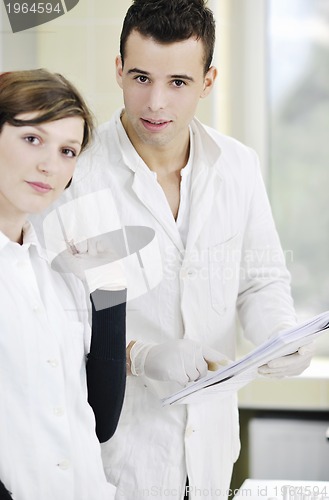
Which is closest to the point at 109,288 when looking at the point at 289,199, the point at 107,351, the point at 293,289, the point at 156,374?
the point at 107,351

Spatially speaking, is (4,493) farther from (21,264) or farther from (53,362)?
(21,264)

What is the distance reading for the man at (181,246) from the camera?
1104 mm

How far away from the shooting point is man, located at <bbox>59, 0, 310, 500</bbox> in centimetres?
110

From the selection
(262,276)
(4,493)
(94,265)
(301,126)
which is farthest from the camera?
(301,126)

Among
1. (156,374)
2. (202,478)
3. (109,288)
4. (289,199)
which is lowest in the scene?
(202,478)

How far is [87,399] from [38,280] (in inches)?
7.1

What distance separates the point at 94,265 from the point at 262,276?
0.37m

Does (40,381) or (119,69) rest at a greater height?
(119,69)

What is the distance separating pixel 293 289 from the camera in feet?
4.97

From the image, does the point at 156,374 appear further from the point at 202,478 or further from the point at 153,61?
the point at 153,61

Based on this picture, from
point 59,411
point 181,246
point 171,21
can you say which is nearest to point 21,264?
point 59,411

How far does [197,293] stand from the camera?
4.01ft

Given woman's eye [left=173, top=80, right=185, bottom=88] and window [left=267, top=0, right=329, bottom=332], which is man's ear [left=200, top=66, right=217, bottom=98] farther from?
window [left=267, top=0, right=329, bottom=332]

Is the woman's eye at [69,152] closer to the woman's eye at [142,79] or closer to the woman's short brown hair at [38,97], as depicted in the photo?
the woman's short brown hair at [38,97]
